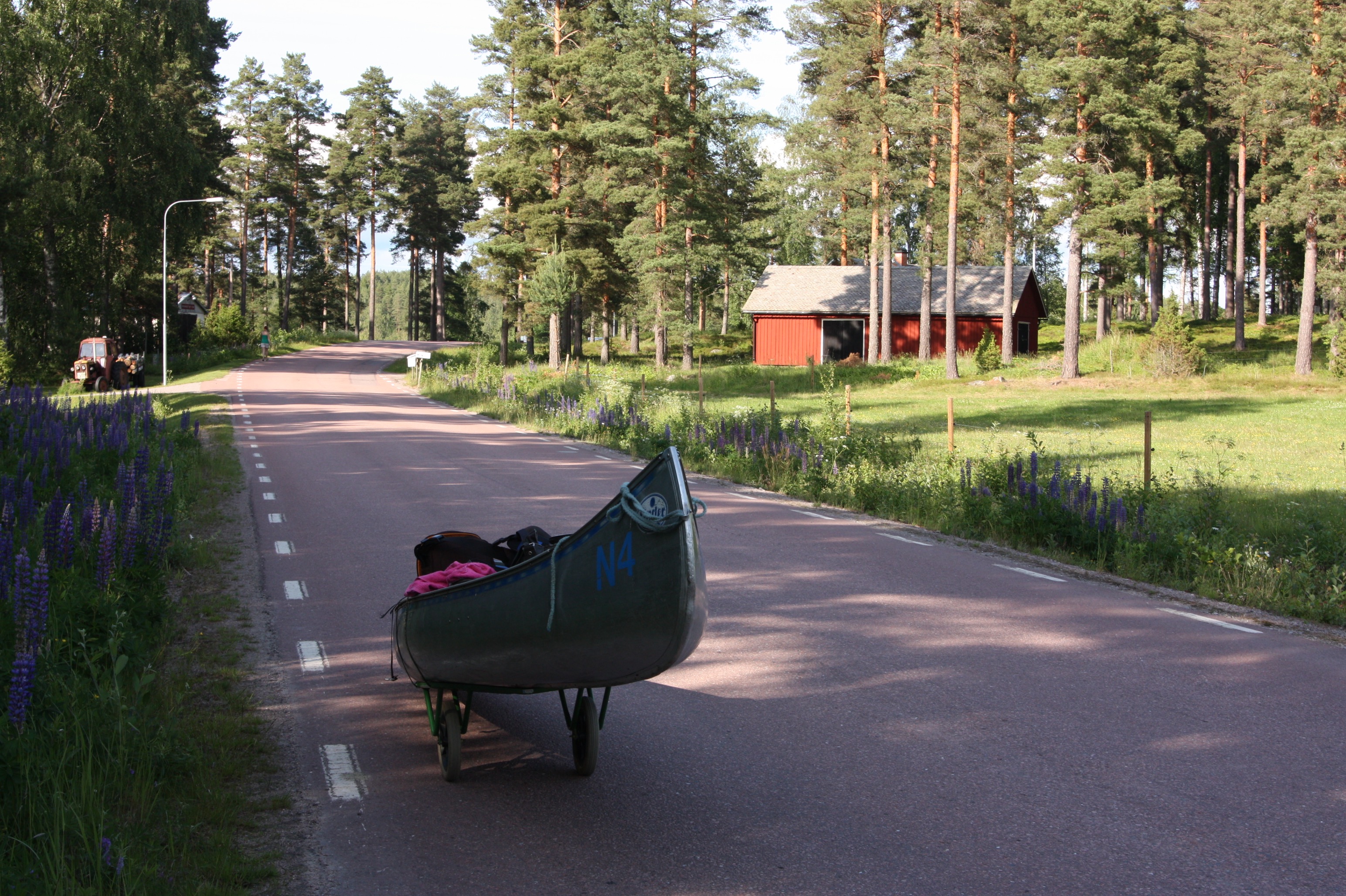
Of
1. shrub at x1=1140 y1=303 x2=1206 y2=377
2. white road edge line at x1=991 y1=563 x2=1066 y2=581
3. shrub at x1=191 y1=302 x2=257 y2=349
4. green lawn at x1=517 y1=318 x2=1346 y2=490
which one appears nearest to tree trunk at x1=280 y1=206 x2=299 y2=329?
shrub at x1=191 y1=302 x2=257 y2=349

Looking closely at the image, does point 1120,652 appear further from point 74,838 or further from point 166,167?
point 166,167

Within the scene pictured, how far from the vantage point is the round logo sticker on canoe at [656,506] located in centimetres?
408

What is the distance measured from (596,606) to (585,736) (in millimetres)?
1106

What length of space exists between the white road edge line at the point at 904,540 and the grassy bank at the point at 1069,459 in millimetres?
684

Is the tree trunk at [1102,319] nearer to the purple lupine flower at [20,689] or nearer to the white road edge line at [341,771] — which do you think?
the white road edge line at [341,771]

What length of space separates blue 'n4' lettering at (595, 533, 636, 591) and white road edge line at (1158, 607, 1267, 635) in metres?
5.96

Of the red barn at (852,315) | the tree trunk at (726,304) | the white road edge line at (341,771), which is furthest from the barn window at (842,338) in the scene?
the white road edge line at (341,771)

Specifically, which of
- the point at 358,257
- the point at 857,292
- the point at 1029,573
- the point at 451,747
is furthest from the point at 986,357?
the point at 358,257

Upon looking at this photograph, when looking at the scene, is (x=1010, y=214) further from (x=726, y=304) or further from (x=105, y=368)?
(x=726, y=304)

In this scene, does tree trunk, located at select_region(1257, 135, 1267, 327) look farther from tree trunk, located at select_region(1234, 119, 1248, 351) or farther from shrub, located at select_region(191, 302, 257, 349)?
shrub, located at select_region(191, 302, 257, 349)

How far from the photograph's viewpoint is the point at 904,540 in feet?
38.2

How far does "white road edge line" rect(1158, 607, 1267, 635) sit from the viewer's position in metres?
7.91

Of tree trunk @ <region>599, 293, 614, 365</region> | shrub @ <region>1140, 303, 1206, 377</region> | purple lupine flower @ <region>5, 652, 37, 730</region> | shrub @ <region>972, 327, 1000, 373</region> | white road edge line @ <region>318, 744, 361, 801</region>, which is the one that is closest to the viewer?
purple lupine flower @ <region>5, 652, 37, 730</region>

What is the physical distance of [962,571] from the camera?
9.90m
